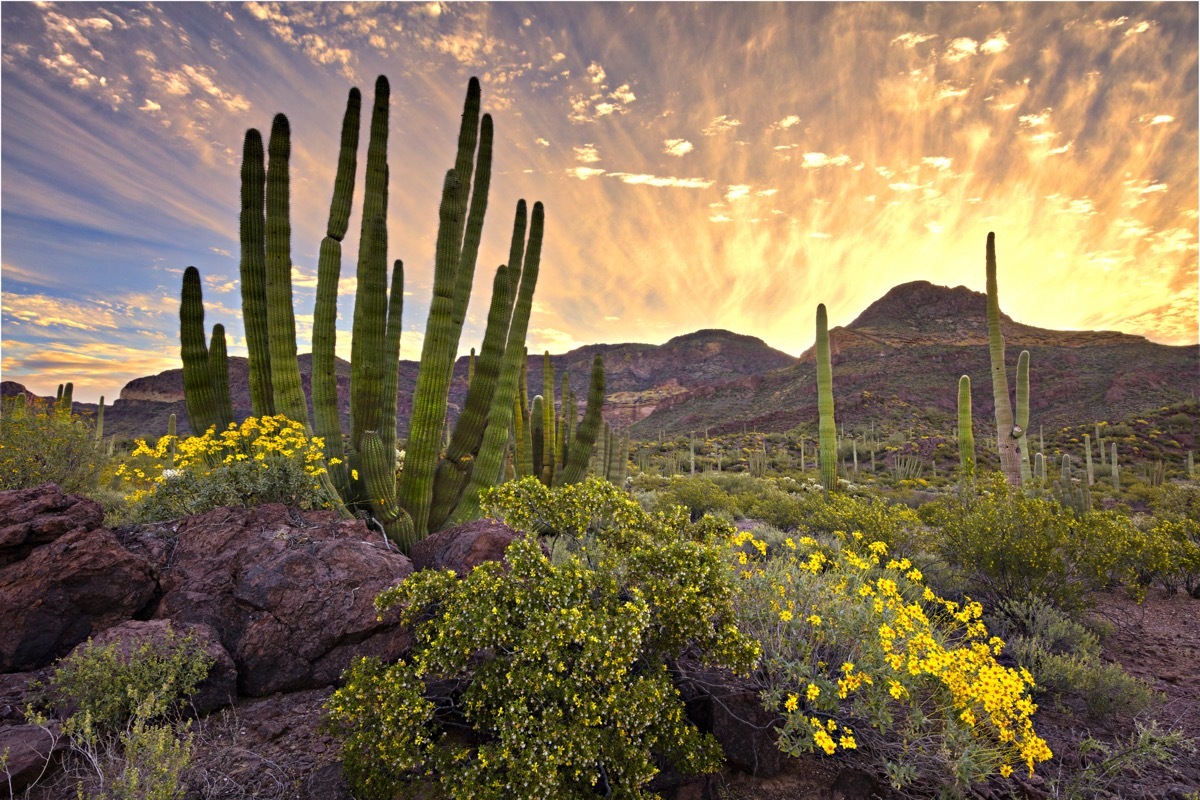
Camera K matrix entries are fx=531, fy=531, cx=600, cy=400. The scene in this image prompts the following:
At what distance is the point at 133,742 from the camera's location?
9.56 feet

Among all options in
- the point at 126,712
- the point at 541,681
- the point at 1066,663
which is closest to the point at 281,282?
the point at 126,712

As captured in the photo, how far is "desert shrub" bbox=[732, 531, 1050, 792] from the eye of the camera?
332 cm

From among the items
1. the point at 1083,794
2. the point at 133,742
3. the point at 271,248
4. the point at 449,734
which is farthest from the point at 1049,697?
the point at 271,248

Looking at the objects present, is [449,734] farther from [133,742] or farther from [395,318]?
[395,318]

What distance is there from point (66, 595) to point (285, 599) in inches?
61.4

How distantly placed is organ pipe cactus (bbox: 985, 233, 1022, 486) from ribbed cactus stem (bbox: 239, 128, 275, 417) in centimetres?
1465

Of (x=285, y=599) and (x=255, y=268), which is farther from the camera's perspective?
(x=255, y=268)

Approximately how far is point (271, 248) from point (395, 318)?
1807 millimetres

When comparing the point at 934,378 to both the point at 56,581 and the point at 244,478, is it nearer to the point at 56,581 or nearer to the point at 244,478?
the point at 244,478

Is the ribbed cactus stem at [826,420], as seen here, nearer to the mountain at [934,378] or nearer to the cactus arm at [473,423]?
the cactus arm at [473,423]

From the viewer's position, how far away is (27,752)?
9.71 ft

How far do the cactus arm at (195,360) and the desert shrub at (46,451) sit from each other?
3.37 metres

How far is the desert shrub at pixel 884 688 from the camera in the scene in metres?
3.32

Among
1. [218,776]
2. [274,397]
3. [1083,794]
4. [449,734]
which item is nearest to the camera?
[218,776]
